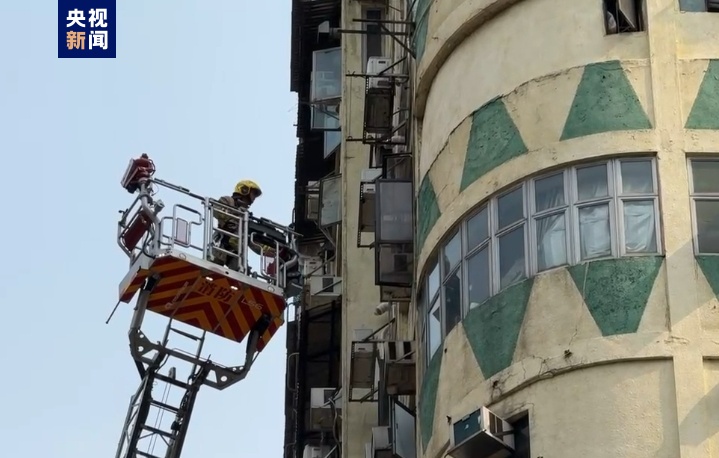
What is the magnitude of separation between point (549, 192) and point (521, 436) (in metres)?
2.60

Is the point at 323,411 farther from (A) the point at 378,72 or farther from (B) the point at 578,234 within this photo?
(B) the point at 578,234

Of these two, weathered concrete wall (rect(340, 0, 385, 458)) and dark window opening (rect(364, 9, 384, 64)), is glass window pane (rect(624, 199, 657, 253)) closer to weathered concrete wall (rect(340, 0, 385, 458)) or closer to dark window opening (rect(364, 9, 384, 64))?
weathered concrete wall (rect(340, 0, 385, 458))

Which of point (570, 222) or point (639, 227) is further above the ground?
point (570, 222)

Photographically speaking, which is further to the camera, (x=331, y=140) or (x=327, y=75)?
(x=331, y=140)

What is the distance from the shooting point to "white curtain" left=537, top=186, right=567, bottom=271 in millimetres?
17219

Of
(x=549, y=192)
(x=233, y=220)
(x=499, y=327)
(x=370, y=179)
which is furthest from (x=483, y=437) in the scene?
(x=233, y=220)

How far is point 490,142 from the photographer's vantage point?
60.5ft

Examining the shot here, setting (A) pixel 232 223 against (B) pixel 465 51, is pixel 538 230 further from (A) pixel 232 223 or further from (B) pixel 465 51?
(A) pixel 232 223

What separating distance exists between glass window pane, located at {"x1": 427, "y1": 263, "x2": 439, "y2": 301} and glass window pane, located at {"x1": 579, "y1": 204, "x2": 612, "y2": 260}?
8.08ft

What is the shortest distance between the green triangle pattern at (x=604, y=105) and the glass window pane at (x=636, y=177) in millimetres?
385

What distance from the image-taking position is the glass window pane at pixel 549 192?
17.5m

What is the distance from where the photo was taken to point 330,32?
39.5 m

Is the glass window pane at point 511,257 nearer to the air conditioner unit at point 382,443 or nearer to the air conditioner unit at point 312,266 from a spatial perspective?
the air conditioner unit at point 382,443

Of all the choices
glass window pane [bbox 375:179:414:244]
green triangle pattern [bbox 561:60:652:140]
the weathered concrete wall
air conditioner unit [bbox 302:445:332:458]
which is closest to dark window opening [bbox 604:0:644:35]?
green triangle pattern [bbox 561:60:652:140]
